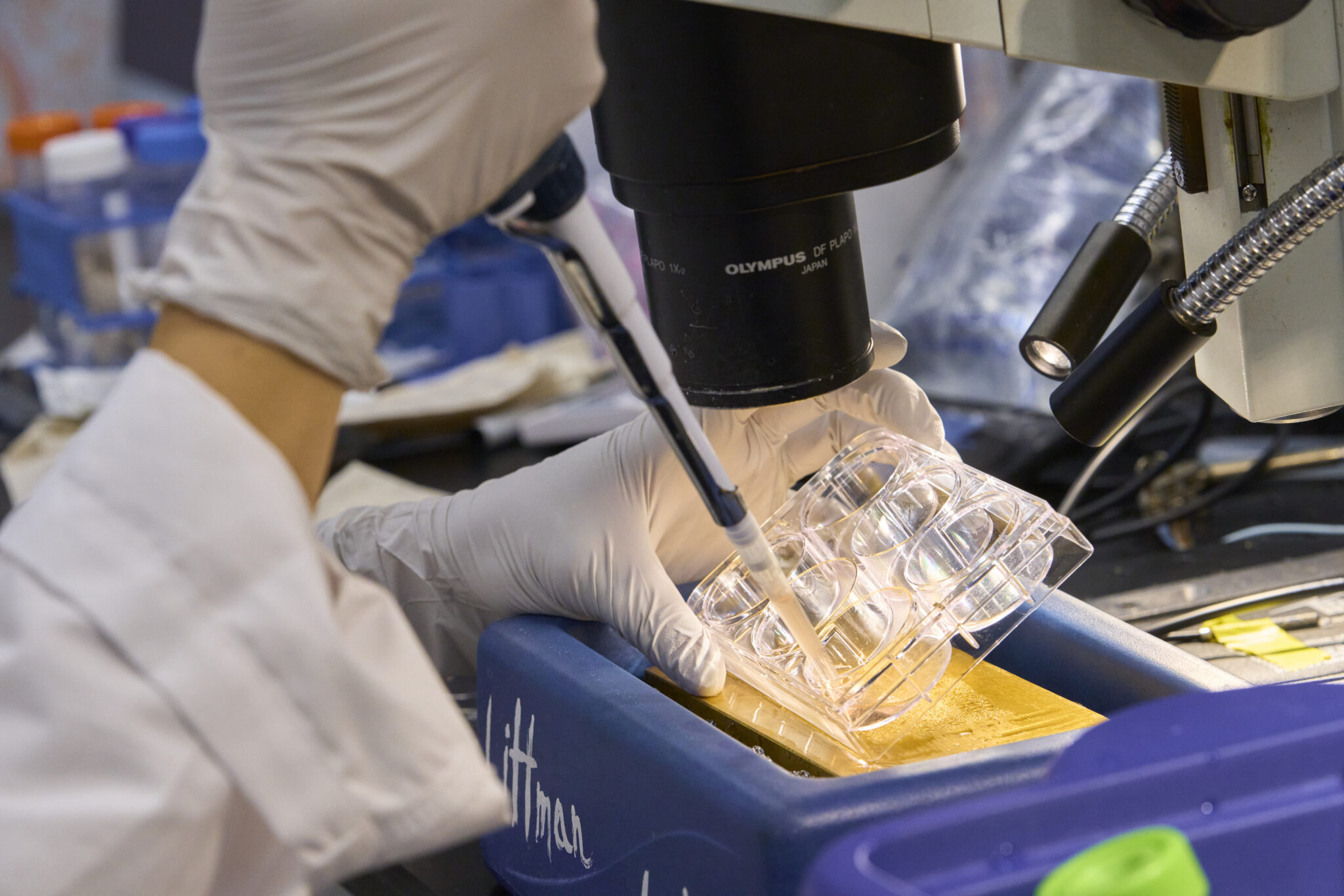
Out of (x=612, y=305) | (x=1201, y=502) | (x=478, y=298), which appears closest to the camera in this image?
(x=612, y=305)

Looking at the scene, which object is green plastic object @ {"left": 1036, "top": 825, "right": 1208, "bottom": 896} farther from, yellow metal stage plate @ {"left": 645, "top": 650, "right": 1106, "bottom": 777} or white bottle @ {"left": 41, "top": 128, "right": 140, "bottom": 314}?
white bottle @ {"left": 41, "top": 128, "right": 140, "bottom": 314}

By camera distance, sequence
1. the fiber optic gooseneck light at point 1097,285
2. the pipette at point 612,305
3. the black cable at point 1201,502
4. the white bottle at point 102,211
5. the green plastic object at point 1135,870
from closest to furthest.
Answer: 1. the green plastic object at point 1135,870
2. the pipette at point 612,305
3. the fiber optic gooseneck light at point 1097,285
4. the black cable at point 1201,502
5. the white bottle at point 102,211

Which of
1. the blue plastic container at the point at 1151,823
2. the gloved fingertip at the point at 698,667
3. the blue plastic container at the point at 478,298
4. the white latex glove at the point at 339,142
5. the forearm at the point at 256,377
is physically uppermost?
the white latex glove at the point at 339,142

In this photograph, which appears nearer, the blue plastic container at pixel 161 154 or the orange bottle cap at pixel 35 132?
the blue plastic container at pixel 161 154

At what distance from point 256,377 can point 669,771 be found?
0.24m

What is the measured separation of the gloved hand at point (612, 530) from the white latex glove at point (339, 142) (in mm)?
273

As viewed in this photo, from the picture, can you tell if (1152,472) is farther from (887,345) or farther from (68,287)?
(68,287)

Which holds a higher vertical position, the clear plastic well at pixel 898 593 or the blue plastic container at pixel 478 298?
the clear plastic well at pixel 898 593

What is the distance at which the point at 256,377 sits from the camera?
448mm

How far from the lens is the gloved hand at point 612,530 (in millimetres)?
708

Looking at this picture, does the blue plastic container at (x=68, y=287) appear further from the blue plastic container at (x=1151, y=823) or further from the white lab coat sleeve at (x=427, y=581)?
the blue plastic container at (x=1151, y=823)

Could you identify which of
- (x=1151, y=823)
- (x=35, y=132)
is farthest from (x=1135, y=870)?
(x=35, y=132)

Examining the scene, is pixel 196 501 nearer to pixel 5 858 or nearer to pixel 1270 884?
pixel 5 858

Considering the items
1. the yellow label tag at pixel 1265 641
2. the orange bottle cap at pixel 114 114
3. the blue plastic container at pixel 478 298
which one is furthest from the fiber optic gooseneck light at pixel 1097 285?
the orange bottle cap at pixel 114 114
